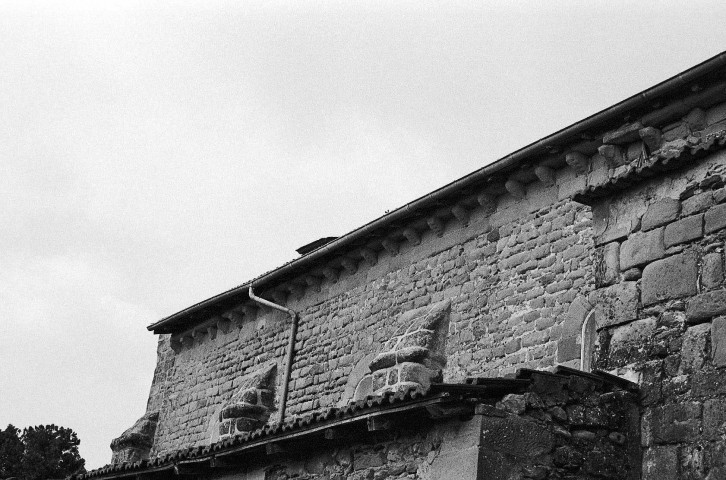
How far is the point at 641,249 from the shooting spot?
588 cm

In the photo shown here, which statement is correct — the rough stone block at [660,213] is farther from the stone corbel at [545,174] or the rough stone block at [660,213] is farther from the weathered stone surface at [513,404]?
the stone corbel at [545,174]

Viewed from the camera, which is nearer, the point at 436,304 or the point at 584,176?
the point at 584,176

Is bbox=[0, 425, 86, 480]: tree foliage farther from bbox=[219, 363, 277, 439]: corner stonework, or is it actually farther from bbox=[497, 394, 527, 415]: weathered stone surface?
bbox=[497, 394, 527, 415]: weathered stone surface

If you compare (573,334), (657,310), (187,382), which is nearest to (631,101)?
(573,334)

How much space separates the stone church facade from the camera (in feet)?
18.0

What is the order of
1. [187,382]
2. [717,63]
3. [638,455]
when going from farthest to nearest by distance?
1. [187,382]
2. [717,63]
3. [638,455]

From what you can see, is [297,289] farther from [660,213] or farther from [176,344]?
[660,213]

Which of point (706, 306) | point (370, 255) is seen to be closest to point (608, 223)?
point (706, 306)

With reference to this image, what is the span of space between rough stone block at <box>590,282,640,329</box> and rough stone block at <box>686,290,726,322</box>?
0.37m

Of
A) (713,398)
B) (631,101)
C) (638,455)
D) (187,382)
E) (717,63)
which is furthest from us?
(187,382)

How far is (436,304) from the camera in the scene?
1052 cm

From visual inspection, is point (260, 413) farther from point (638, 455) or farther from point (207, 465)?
point (638, 455)

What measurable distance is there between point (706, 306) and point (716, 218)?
53cm

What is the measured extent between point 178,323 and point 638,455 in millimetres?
11140
